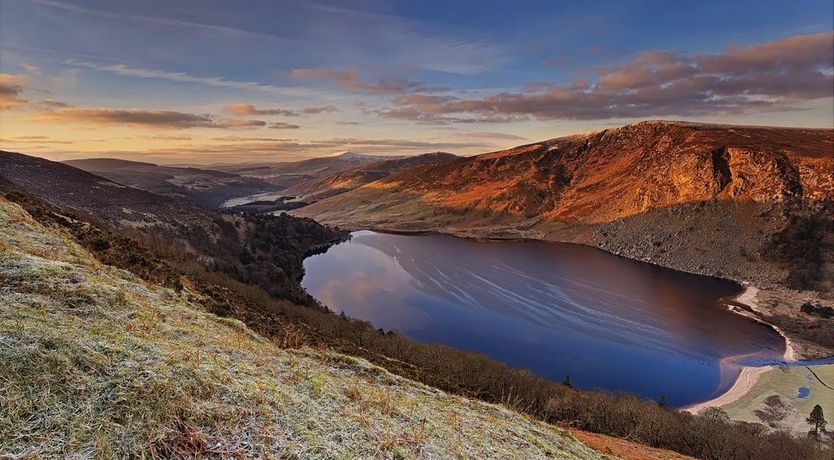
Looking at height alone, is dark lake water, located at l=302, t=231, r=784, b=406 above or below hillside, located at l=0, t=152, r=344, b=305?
below

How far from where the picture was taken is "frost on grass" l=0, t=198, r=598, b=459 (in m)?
4.43

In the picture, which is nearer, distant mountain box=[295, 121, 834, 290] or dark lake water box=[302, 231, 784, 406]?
dark lake water box=[302, 231, 784, 406]

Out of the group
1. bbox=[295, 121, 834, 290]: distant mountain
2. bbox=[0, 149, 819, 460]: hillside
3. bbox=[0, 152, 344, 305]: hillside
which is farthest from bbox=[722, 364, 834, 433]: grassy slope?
bbox=[0, 152, 344, 305]: hillside

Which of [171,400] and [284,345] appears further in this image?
[284,345]

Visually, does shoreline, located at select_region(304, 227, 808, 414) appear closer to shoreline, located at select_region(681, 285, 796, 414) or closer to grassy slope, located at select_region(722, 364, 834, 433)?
shoreline, located at select_region(681, 285, 796, 414)

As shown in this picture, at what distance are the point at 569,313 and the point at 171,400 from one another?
49.9 m

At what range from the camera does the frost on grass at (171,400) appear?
443 cm

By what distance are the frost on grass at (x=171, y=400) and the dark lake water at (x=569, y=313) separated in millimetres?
32116

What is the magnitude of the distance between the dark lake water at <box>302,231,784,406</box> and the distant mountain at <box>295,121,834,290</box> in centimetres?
1041

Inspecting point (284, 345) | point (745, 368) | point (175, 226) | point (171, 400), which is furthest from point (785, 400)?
point (175, 226)

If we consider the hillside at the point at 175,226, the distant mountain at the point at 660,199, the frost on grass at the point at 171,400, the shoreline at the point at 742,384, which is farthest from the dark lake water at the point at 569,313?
the frost on grass at the point at 171,400

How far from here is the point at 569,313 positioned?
163 feet

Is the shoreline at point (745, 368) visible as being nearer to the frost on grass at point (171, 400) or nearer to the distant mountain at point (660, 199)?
the distant mountain at point (660, 199)

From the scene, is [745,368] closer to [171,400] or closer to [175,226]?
[171,400]
